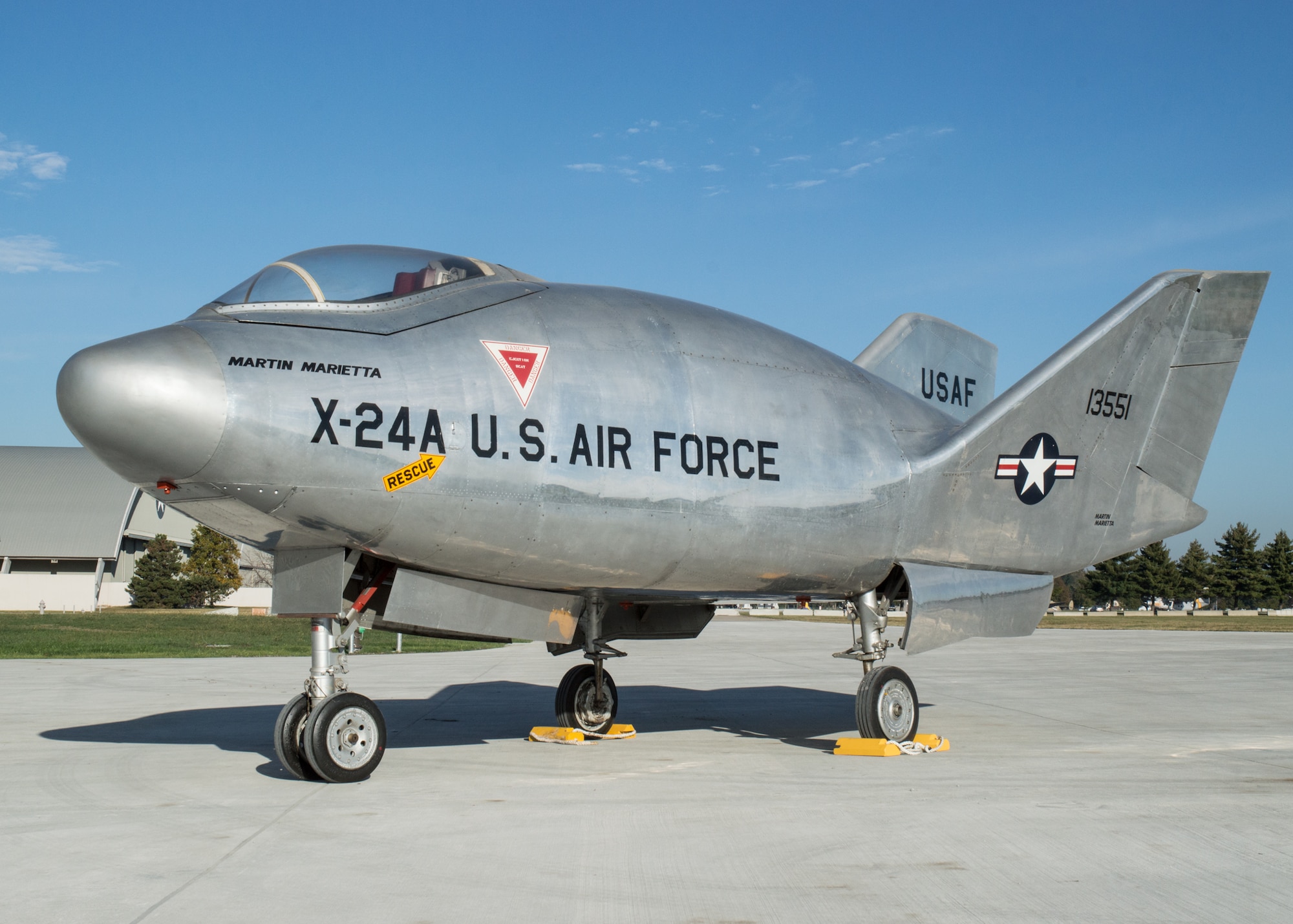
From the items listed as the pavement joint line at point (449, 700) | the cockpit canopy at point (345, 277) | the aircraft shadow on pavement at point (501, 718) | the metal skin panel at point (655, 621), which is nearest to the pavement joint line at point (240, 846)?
the aircraft shadow on pavement at point (501, 718)

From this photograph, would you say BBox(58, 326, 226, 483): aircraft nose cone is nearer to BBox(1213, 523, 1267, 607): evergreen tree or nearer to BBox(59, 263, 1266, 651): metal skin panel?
BBox(59, 263, 1266, 651): metal skin panel

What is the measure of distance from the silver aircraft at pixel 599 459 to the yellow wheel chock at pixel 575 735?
0.83 ft

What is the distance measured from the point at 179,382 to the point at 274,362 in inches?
25.6

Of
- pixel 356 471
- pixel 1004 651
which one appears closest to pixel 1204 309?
pixel 356 471

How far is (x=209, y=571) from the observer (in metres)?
65.9

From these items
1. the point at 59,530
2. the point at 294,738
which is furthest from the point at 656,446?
the point at 59,530

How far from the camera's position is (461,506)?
7.68m

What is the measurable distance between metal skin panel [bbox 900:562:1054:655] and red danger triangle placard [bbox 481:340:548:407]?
4.41 m

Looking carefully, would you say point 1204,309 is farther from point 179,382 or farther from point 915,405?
point 179,382

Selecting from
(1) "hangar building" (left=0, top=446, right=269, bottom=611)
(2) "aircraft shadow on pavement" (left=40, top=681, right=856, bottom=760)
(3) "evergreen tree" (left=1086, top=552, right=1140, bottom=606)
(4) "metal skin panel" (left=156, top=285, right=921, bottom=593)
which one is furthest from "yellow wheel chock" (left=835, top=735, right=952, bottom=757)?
(3) "evergreen tree" (left=1086, top=552, right=1140, bottom=606)

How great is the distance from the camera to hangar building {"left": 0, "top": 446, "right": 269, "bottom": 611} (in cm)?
6581

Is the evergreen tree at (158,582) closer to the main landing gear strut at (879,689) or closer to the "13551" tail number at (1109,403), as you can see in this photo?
the main landing gear strut at (879,689)

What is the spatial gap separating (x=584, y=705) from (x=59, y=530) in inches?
2629

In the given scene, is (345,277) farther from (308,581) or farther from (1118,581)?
(1118,581)
